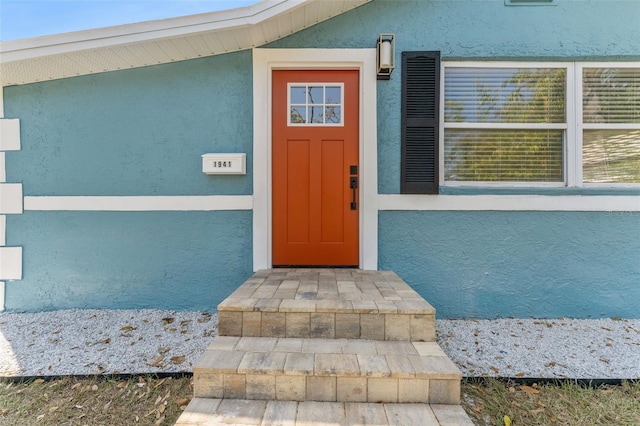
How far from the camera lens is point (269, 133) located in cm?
321

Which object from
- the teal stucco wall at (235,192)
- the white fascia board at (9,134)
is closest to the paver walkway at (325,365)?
the teal stucco wall at (235,192)

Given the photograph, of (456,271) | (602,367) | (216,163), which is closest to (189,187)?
(216,163)

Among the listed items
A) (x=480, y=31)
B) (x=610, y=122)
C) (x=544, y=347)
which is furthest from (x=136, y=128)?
(x=610, y=122)

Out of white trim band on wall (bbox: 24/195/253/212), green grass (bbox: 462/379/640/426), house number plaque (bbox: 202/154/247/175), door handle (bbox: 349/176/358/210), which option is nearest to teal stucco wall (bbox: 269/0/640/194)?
door handle (bbox: 349/176/358/210)

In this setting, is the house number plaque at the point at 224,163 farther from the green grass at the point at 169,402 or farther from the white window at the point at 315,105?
the green grass at the point at 169,402

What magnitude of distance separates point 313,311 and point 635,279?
326cm

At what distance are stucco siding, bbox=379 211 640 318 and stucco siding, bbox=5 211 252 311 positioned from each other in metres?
1.57

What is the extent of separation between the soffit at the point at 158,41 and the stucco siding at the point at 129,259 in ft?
4.48

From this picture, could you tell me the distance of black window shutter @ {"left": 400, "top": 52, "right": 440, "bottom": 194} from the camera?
10.3 feet

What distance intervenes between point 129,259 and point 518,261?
3.79 meters

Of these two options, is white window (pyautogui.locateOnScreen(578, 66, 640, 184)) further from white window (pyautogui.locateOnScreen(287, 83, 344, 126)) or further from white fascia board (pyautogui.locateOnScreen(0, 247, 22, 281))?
Answer: white fascia board (pyautogui.locateOnScreen(0, 247, 22, 281))

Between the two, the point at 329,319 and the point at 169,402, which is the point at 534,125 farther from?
the point at 169,402

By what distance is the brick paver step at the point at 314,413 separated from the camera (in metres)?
1.57

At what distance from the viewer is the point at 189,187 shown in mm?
3215
